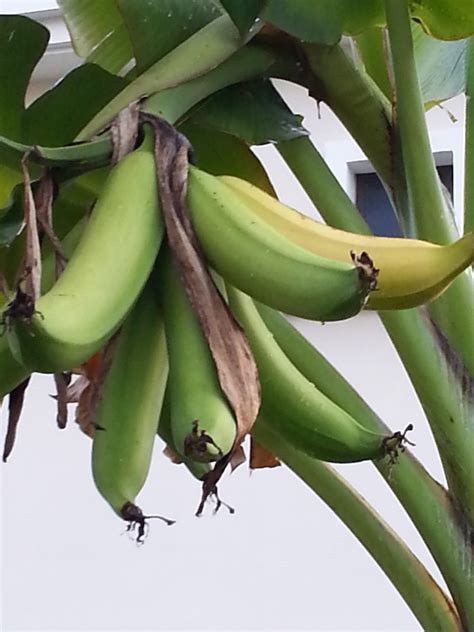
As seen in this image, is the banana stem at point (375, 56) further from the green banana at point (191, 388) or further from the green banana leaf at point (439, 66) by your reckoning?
the green banana at point (191, 388)

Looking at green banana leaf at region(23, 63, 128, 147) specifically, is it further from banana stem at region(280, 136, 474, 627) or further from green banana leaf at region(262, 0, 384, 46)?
banana stem at region(280, 136, 474, 627)

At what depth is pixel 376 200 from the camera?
1.61 meters

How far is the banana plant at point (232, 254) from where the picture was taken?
30 centimetres

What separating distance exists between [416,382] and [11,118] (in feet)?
0.92

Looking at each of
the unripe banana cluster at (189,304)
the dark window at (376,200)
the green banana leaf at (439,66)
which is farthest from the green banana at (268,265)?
the dark window at (376,200)

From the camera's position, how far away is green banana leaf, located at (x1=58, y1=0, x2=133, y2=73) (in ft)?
1.94

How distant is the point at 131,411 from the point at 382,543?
28 cm

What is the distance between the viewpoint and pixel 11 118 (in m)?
0.54

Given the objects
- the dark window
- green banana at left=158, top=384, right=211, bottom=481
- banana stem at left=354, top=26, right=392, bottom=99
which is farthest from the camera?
the dark window

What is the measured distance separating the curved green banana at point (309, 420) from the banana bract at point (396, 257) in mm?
36

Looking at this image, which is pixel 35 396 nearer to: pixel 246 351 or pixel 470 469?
pixel 470 469

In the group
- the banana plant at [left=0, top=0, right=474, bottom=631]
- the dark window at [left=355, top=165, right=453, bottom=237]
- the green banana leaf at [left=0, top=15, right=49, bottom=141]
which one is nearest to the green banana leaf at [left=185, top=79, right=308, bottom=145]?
the banana plant at [left=0, top=0, right=474, bottom=631]

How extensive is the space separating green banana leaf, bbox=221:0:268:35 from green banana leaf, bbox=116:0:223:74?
73 millimetres

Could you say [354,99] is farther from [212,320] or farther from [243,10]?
[212,320]
